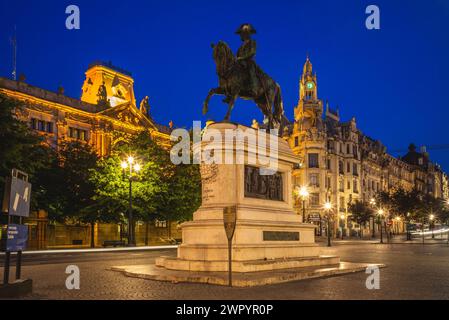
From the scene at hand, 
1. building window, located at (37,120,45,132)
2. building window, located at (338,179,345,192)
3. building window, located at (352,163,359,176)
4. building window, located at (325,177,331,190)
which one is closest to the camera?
building window, located at (37,120,45,132)

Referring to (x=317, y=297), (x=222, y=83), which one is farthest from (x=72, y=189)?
(x=317, y=297)

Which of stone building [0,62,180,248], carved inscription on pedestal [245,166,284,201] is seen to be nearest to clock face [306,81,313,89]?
stone building [0,62,180,248]

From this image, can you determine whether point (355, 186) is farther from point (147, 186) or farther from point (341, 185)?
point (147, 186)

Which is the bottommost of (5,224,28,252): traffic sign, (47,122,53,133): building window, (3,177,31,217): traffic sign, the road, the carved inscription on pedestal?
the road

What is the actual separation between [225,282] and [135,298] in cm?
277

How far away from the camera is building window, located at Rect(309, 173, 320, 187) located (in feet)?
262

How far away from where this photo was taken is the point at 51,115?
177 ft

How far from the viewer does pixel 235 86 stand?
725 inches

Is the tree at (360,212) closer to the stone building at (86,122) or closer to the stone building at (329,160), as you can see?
the stone building at (329,160)

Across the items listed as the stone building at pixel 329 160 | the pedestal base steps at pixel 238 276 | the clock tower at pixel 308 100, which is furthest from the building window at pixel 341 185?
the pedestal base steps at pixel 238 276

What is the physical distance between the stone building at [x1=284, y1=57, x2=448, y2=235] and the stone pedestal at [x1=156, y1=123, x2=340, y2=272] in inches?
2046

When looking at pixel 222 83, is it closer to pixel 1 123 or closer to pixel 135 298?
pixel 135 298

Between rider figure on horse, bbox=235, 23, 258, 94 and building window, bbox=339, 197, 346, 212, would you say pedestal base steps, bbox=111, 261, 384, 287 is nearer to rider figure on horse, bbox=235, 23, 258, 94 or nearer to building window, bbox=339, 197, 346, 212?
rider figure on horse, bbox=235, 23, 258, 94

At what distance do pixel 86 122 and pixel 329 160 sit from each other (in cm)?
4308
